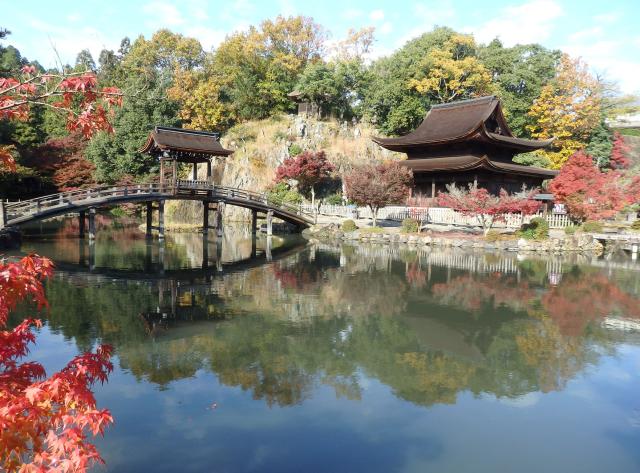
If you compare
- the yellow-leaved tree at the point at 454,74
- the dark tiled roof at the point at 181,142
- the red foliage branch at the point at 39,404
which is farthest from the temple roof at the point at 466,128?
the red foliage branch at the point at 39,404

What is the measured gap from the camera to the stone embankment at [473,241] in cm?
2833

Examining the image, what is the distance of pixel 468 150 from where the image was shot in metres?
36.5

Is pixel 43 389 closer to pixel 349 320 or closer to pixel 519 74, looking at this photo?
pixel 349 320

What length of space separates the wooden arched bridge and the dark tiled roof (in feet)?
6.88

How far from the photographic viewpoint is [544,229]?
2922cm

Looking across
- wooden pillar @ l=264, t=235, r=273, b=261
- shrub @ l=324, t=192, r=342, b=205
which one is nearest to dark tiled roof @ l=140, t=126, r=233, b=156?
wooden pillar @ l=264, t=235, r=273, b=261

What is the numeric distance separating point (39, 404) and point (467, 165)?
3201 cm

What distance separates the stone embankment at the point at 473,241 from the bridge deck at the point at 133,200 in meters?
3.73

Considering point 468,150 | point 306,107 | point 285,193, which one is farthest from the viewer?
point 306,107

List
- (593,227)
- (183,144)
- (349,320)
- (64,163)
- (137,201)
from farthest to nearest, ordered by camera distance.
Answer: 1. (64,163)
2. (183,144)
3. (593,227)
4. (137,201)
5. (349,320)

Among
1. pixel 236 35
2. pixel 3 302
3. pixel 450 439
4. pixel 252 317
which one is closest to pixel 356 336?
pixel 252 317

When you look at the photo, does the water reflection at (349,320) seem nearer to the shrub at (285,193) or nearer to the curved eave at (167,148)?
the curved eave at (167,148)

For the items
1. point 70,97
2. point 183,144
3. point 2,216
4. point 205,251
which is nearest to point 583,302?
point 70,97

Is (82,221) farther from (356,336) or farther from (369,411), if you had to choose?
(369,411)
